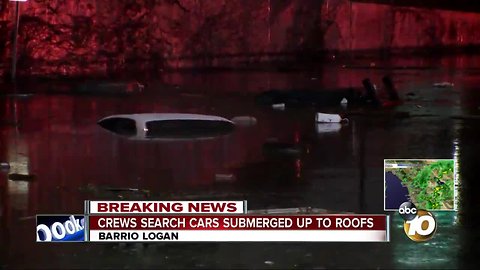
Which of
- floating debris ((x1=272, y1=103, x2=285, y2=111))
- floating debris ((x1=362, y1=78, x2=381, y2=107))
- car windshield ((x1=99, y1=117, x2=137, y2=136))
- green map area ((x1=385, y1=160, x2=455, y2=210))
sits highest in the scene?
floating debris ((x1=362, y1=78, x2=381, y2=107))

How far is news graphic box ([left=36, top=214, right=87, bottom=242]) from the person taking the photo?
262 centimetres

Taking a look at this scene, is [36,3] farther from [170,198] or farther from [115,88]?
[170,198]

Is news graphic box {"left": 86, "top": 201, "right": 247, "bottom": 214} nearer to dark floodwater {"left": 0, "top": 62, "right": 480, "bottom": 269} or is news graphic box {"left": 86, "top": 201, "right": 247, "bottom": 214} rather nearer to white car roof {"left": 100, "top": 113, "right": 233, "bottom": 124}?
dark floodwater {"left": 0, "top": 62, "right": 480, "bottom": 269}

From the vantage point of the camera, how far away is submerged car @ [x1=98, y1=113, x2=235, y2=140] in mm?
2604

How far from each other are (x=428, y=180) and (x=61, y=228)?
4.89 feet

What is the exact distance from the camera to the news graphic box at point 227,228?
2.61 m

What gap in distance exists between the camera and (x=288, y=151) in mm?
2662

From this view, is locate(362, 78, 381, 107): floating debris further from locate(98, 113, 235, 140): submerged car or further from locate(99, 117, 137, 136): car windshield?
locate(99, 117, 137, 136): car windshield

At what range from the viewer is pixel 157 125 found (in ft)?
8.56

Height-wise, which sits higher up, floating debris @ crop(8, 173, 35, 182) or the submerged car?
the submerged car

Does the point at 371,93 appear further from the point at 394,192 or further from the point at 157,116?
the point at 157,116

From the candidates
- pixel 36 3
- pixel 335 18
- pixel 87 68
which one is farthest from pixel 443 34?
pixel 36 3

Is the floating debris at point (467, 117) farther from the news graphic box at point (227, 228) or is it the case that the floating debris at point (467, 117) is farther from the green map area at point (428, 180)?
the news graphic box at point (227, 228)

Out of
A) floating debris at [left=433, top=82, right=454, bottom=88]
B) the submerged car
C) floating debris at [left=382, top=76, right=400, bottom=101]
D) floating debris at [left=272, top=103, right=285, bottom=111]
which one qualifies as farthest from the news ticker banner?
floating debris at [left=433, top=82, right=454, bottom=88]
